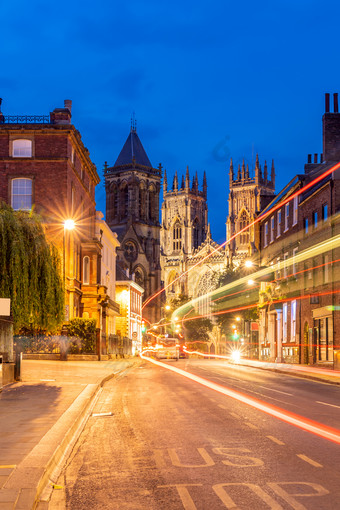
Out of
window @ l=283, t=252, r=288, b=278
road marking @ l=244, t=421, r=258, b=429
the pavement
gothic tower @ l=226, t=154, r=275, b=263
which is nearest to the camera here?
the pavement

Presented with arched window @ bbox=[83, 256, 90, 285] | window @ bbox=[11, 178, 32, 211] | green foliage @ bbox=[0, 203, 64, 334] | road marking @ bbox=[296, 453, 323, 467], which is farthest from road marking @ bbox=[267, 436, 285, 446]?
arched window @ bbox=[83, 256, 90, 285]

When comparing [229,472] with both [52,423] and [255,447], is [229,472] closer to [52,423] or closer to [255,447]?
[255,447]

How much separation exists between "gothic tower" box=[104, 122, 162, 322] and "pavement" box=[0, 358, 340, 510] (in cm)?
9833

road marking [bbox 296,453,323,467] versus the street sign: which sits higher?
the street sign

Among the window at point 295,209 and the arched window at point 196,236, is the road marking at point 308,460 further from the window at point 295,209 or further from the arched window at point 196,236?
the arched window at point 196,236

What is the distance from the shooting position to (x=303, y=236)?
147 feet

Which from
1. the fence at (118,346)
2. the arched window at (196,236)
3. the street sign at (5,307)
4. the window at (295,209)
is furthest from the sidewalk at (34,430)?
the arched window at (196,236)

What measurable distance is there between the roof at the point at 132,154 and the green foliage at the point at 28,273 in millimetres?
110870

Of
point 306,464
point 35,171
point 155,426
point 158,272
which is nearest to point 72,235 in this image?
point 35,171

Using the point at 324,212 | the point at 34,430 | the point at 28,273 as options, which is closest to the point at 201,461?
the point at 34,430

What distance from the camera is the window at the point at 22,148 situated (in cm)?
4569

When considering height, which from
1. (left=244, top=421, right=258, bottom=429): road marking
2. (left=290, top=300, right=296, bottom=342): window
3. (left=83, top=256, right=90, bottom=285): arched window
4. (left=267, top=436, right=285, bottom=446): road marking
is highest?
(left=83, top=256, right=90, bottom=285): arched window

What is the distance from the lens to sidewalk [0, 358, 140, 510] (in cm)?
687

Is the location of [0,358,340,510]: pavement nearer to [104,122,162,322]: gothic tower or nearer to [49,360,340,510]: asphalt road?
[49,360,340,510]: asphalt road
